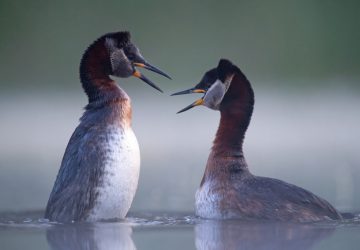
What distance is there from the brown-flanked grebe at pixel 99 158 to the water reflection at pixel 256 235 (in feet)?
2.63

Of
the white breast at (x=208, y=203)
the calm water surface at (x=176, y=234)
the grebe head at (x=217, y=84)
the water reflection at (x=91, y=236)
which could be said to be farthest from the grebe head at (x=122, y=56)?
the water reflection at (x=91, y=236)

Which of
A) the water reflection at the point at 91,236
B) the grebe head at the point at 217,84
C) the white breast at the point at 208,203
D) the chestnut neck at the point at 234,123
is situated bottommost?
the water reflection at the point at 91,236

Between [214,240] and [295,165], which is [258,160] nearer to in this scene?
[295,165]

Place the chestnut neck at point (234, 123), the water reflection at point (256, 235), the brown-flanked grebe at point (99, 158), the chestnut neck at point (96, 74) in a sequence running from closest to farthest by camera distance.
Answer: the water reflection at point (256, 235) < the brown-flanked grebe at point (99, 158) < the chestnut neck at point (96, 74) < the chestnut neck at point (234, 123)

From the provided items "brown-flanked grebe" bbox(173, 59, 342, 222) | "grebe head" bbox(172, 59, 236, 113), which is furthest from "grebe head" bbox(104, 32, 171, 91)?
"brown-flanked grebe" bbox(173, 59, 342, 222)

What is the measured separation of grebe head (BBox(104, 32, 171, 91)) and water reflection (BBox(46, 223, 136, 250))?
5.11ft

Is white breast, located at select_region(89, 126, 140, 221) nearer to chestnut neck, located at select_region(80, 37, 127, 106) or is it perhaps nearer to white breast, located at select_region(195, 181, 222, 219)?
chestnut neck, located at select_region(80, 37, 127, 106)

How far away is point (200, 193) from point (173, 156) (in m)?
4.39

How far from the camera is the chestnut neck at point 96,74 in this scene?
10.9 m

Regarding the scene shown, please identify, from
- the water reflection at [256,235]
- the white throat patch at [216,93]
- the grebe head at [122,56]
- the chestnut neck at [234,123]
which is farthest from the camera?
the white throat patch at [216,93]

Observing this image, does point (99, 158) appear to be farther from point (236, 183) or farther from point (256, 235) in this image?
point (256, 235)

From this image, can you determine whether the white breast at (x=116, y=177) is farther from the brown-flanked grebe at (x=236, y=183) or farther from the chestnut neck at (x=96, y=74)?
the brown-flanked grebe at (x=236, y=183)

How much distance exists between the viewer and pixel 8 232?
1012cm

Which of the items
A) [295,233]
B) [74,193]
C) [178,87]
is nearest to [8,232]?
[74,193]
